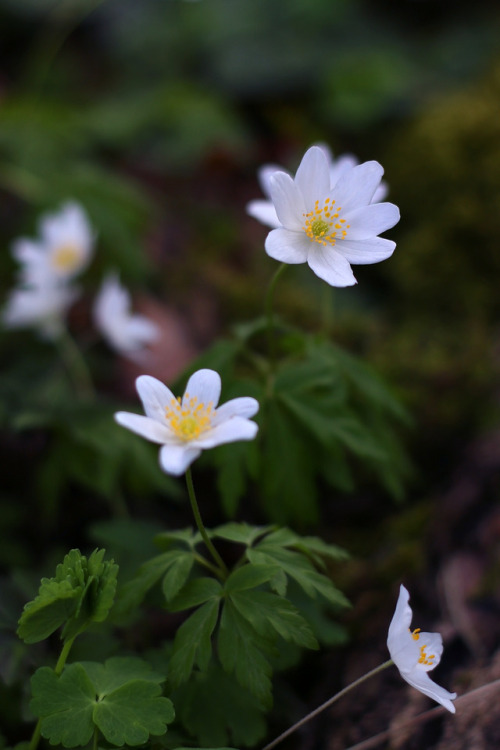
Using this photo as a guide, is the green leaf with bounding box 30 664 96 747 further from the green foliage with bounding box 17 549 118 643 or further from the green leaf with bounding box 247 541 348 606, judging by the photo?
the green leaf with bounding box 247 541 348 606

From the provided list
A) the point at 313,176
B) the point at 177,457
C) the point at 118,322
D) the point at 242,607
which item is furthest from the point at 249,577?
the point at 118,322

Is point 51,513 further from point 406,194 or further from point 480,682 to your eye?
point 406,194

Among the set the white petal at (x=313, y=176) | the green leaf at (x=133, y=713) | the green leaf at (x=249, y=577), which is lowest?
the green leaf at (x=133, y=713)

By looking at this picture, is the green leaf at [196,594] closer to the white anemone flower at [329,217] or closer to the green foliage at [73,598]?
the green foliage at [73,598]

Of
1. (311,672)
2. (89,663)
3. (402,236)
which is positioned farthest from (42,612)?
(402,236)

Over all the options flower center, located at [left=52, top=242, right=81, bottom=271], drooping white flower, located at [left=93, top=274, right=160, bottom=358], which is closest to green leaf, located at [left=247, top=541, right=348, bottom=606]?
drooping white flower, located at [left=93, top=274, right=160, bottom=358]

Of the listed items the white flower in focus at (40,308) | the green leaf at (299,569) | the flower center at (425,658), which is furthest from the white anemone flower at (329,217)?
the white flower in focus at (40,308)
